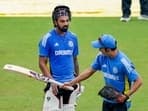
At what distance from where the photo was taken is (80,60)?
13.7m

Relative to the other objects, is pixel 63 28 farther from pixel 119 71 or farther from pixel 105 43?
pixel 119 71

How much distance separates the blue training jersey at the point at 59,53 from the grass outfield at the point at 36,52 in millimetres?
2000

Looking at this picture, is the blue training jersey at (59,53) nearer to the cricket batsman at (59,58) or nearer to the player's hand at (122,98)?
the cricket batsman at (59,58)

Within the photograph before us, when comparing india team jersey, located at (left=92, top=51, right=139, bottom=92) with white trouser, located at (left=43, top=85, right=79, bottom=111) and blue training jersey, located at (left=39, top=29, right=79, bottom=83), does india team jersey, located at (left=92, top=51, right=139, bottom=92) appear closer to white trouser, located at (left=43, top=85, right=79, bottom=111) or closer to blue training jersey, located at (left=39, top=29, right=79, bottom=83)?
blue training jersey, located at (left=39, top=29, right=79, bottom=83)

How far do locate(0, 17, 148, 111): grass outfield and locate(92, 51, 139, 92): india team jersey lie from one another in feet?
8.68

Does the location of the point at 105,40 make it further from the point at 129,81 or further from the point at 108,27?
the point at 108,27

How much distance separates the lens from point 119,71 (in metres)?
7.46

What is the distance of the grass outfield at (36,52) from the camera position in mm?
10586

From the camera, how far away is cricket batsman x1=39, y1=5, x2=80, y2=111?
817 centimetres

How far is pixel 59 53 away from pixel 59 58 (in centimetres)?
7

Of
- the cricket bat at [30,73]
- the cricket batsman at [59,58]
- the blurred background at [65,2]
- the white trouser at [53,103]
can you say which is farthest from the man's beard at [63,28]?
the blurred background at [65,2]

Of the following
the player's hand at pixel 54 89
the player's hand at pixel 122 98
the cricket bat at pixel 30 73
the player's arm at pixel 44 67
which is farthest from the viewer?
the player's arm at pixel 44 67

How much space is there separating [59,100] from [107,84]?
85 cm

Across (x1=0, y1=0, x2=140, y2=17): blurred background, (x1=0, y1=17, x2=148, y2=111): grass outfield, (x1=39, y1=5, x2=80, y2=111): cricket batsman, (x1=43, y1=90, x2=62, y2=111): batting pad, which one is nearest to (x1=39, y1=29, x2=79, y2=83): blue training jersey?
(x1=39, y1=5, x2=80, y2=111): cricket batsman
